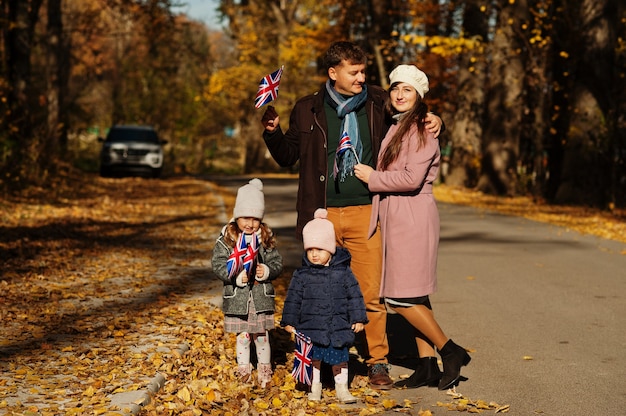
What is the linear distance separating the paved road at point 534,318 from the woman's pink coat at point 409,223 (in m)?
0.76

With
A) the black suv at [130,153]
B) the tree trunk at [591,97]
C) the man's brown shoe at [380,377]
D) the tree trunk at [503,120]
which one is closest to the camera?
the man's brown shoe at [380,377]

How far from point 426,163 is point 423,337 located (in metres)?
1.22

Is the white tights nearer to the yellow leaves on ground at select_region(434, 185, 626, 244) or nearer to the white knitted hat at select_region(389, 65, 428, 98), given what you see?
the white knitted hat at select_region(389, 65, 428, 98)

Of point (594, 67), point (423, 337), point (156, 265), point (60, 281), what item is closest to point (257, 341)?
point (423, 337)

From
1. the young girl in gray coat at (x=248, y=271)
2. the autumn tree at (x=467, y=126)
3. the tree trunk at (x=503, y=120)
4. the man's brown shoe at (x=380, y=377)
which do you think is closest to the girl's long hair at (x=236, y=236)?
the young girl in gray coat at (x=248, y=271)

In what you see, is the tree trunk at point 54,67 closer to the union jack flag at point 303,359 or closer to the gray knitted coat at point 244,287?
the gray knitted coat at point 244,287

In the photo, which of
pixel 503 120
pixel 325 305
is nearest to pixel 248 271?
pixel 325 305

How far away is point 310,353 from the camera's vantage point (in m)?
6.14

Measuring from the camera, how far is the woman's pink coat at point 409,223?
21.1 feet

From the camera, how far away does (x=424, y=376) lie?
6.64 metres

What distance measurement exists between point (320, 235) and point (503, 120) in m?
25.0

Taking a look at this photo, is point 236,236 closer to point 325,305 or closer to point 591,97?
point 325,305

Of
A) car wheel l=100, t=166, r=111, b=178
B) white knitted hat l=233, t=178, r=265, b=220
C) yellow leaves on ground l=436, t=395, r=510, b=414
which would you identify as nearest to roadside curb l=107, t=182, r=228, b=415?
white knitted hat l=233, t=178, r=265, b=220

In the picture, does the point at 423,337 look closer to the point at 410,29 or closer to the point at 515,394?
the point at 515,394
